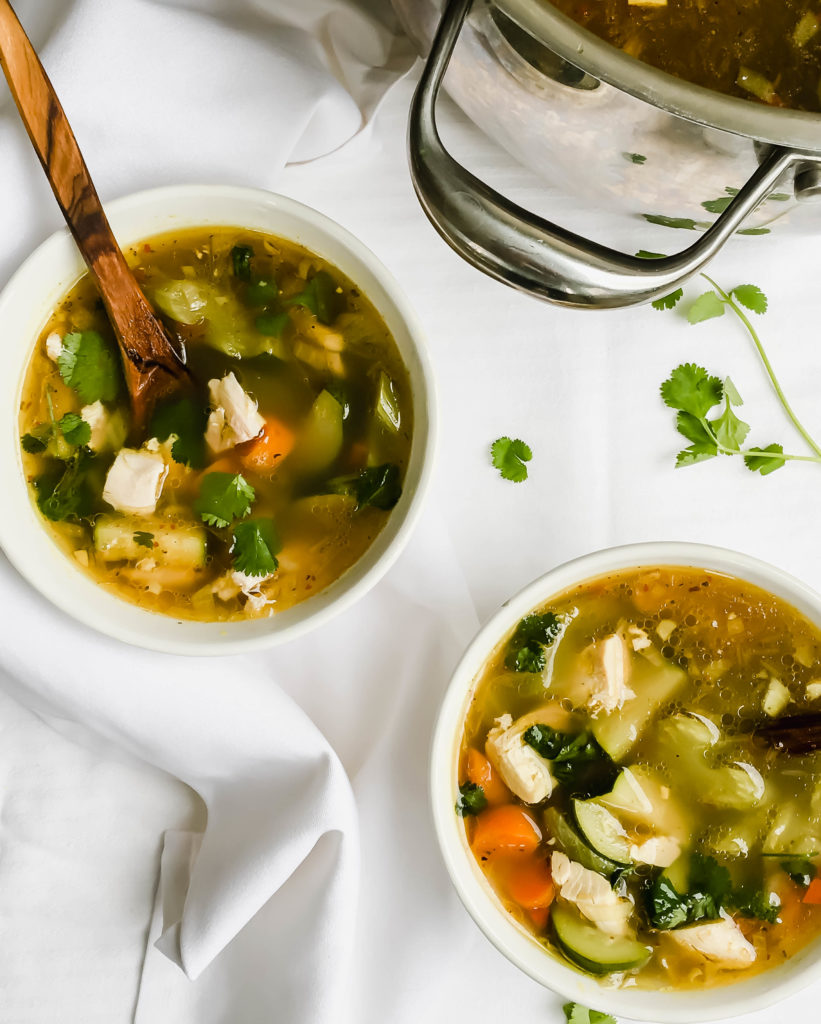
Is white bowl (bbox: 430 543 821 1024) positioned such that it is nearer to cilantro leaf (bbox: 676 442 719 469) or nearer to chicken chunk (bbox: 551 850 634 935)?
chicken chunk (bbox: 551 850 634 935)

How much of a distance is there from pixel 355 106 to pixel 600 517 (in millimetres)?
823

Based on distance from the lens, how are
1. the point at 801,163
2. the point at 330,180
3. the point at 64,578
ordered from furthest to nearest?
the point at 330,180
the point at 64,578
the point at 801,163

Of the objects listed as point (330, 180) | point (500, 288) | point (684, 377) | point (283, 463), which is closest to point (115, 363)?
point (283, 463)

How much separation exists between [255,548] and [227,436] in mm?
195

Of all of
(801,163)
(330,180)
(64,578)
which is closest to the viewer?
(801,163)

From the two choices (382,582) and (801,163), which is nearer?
(801,163)

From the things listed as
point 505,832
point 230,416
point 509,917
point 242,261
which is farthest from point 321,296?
point 509,917

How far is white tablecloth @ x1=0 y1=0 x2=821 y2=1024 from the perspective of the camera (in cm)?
182

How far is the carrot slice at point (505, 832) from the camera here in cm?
171

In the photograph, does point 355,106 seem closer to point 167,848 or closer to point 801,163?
point 801,163

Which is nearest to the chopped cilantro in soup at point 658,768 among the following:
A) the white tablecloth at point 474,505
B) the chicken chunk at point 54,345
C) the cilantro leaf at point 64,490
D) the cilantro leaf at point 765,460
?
the white tablecloth at point 474,505

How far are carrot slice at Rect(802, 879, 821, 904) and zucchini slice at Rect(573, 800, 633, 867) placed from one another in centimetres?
31

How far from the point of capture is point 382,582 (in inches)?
71.8

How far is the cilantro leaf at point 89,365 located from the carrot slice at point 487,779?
867 mm
